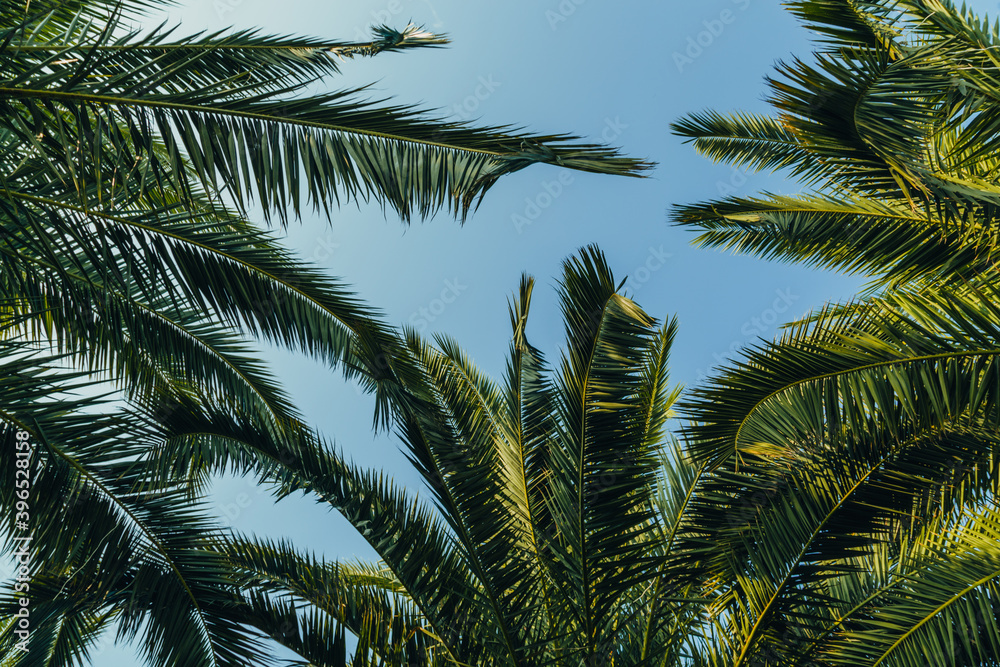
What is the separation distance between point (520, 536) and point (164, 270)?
3038 millimetres

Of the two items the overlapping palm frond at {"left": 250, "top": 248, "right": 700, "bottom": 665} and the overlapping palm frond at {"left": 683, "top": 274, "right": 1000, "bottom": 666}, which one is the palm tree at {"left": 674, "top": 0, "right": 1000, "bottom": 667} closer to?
the overlapping palm frond at {"left": 683, "top": 274, "right": 1000, "bottom": 666}

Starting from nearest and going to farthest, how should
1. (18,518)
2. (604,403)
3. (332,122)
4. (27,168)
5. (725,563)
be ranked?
(332,122) < (27,168) < (18,518) < (604,403) < (725,563)

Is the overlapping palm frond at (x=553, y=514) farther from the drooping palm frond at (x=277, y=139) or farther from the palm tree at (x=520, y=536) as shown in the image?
the drooping palm frond at (x=277, y=139)

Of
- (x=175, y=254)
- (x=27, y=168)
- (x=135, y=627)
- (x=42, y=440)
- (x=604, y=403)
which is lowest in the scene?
(x=135, y=627)

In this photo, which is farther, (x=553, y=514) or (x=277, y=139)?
(x=553, y=514)

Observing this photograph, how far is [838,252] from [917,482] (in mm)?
2191

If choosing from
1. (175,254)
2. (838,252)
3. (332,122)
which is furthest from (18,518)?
(838,252)

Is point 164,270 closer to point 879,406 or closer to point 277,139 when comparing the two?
point 277,139

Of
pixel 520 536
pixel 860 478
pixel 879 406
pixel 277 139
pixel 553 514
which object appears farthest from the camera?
pixel 520 536

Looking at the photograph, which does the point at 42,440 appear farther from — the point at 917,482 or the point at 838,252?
the point at 838,252


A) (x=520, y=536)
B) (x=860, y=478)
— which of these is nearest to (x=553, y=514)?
(x=520, y=536)

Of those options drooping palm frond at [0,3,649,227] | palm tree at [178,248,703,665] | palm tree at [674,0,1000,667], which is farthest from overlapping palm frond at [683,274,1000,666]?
drooping palm frond at [0,3,649,227]

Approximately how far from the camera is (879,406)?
3.44 m

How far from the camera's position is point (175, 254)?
3701 mm
